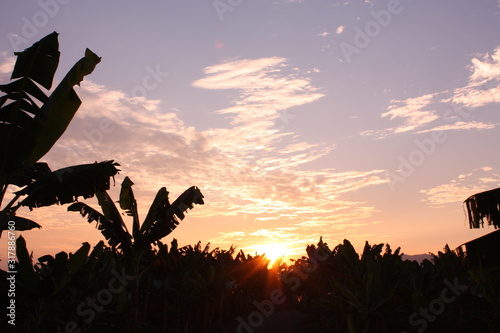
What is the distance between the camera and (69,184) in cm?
903

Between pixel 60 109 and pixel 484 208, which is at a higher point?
pixel 60 109

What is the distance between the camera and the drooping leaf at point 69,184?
884 cm

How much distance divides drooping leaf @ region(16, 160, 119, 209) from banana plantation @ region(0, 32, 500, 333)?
2 centimetres

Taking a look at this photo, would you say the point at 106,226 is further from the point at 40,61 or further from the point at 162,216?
the point at 40,61

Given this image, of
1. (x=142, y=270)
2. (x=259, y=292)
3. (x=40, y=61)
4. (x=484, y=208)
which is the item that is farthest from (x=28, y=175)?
(x=259, y=292)

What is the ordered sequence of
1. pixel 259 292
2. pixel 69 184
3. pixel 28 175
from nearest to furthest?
pixel 69 184, pixel 28 175, pixel 259 292

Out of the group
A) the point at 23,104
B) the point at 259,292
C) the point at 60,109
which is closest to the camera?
the point at 23,104

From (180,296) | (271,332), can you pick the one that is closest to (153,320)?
(180,296)

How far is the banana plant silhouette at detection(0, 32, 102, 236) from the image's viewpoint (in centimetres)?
777

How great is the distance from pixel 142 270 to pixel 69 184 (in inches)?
275

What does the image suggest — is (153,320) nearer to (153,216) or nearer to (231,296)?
(231,296)

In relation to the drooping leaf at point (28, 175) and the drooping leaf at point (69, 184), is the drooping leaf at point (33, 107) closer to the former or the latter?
the drooping leaf at point (69, 184)

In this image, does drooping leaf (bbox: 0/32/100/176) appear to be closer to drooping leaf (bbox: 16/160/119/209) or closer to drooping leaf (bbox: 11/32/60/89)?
drooping leaf (bbox: 11/32/60/89)

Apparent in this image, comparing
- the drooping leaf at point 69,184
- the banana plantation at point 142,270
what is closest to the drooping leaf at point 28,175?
the banana plantation at point 142,270
